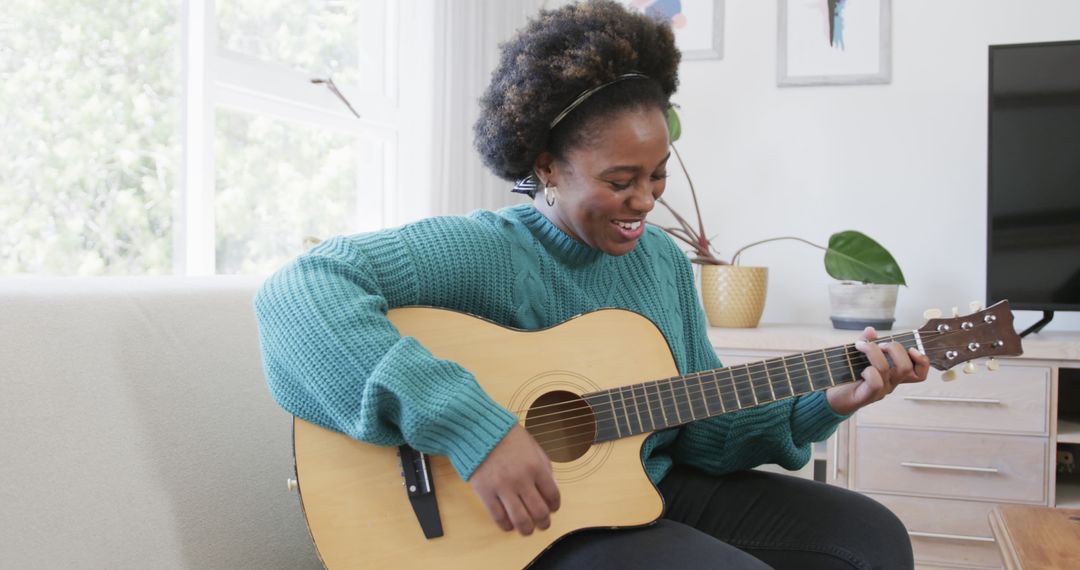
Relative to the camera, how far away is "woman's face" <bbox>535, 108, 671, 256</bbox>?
1206 millimetres

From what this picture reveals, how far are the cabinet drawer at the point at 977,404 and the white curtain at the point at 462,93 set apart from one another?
1.20m

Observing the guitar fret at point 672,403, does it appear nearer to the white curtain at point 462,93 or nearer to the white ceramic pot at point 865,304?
the white curtain at point 462,93

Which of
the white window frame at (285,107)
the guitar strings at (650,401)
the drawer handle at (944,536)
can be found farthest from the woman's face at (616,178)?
the drawer handle at (944,536)

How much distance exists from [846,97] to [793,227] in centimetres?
43

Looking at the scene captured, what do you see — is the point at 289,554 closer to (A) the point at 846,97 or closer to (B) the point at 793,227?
(B) the point at 793,227

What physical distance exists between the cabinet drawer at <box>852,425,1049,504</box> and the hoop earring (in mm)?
1307

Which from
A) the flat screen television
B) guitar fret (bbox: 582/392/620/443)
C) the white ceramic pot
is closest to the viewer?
guitar fret (bbox: 582/392/620/443)

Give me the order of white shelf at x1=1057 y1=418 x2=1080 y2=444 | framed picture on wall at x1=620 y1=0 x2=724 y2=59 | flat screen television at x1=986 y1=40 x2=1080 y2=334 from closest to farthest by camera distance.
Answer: white shelf at x1=1057 y1=418 x2=1080 y2=444 < flat screen television at x1=986 y1=40 x2=1080 y2=334 < framed picture on wall at x1=620 y1=0 x2=724 y2=59

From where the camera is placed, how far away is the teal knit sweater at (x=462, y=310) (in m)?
0.96

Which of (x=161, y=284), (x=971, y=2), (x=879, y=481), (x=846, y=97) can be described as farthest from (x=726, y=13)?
(x=161, y=284)

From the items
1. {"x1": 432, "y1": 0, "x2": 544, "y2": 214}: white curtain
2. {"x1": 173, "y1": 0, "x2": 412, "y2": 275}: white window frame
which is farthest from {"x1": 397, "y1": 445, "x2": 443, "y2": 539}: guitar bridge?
{"x1": 432, "y1": 0, "x2": 544, "y2": 214}: white curtain

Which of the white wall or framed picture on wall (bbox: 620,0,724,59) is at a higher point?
framed picture on wall (bbox: 620,0,724,59)

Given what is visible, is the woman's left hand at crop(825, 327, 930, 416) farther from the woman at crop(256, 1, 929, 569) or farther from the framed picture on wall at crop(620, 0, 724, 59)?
the framed picture on wall at crop(620, 0, 724, 59)

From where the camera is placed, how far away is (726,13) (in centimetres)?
281
